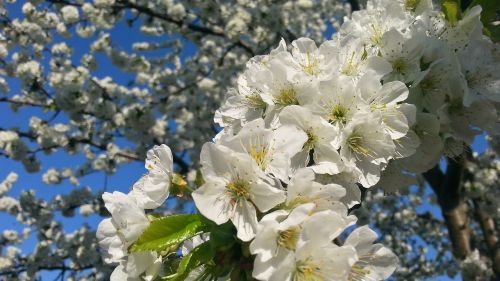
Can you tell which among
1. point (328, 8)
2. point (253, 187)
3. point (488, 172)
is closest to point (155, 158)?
point (253, 187)

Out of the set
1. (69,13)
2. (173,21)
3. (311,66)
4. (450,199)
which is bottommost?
(450,199)

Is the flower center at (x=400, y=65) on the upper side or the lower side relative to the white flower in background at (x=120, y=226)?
upper

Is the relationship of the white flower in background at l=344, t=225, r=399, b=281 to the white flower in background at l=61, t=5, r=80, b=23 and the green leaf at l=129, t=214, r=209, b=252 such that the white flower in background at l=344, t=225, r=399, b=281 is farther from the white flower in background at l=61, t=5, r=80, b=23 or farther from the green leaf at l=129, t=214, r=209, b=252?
the white flower in background at l=61, t=5, r=80, b=23

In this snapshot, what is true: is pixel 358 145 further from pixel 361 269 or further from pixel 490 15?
pixel 490 15

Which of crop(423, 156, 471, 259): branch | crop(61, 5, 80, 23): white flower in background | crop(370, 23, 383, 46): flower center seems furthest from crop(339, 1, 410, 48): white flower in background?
crop(61, 5, 80, 23): white flower in background

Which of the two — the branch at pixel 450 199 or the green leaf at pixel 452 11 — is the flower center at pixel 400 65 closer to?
the green leaf at pixel 452 11

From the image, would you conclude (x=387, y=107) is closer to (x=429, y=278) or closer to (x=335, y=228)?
(x=335, y=228)

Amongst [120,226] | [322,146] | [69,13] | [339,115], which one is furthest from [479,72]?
[69,13]

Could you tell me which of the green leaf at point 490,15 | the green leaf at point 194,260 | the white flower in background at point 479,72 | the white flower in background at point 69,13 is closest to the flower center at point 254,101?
the green leaf at point 194,260
